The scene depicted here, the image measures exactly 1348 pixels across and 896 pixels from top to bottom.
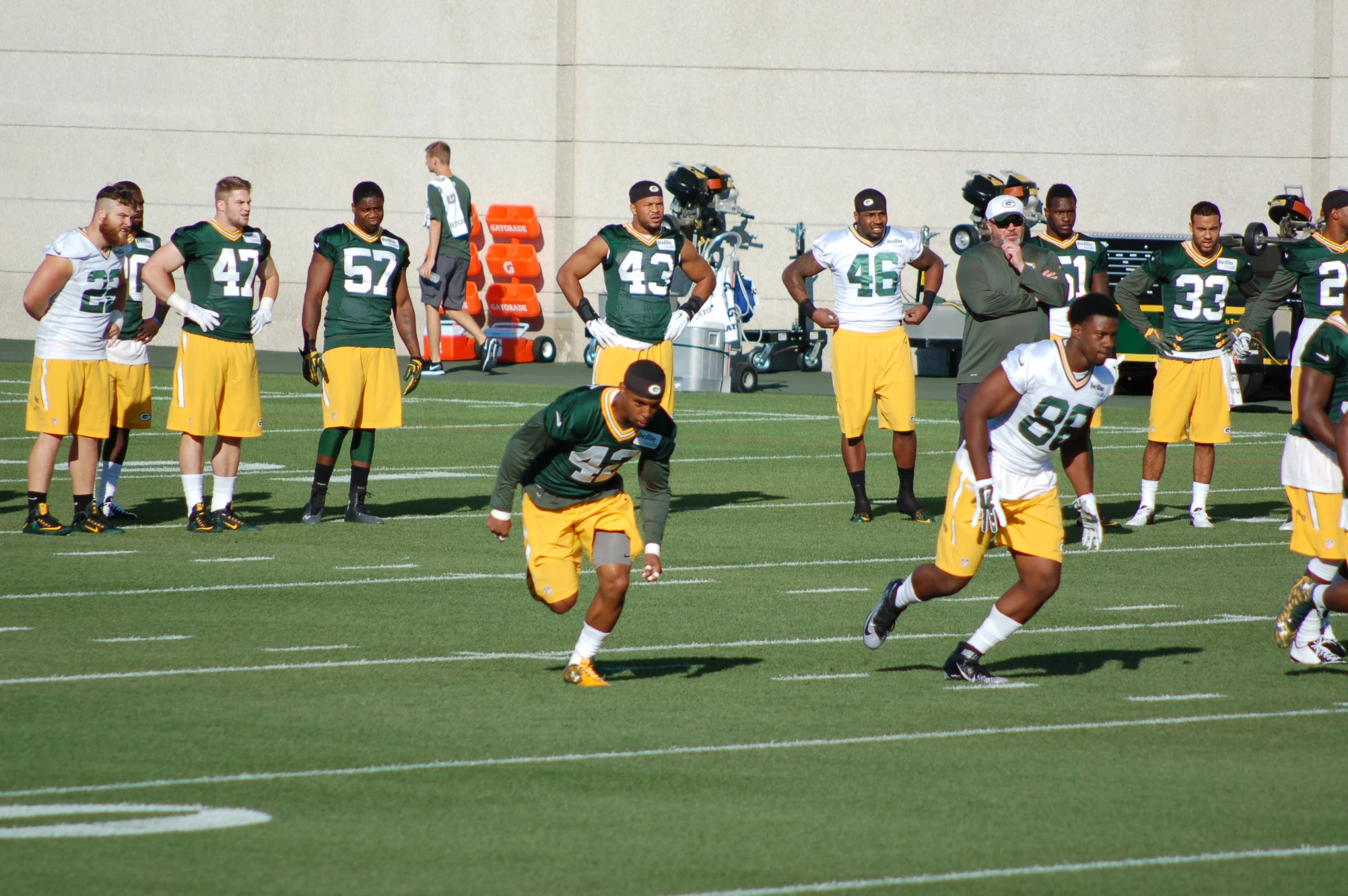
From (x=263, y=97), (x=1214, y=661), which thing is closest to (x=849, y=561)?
(x=1214, y=661)

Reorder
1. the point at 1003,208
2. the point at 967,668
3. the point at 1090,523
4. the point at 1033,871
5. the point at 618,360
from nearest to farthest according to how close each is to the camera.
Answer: the point at 1033,871, the point at 967,668, the point at 1090,523, the point at 1003,208, the point at 618,360

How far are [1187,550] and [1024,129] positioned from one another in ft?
58.9

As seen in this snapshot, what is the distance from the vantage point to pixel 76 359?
12.3 meters

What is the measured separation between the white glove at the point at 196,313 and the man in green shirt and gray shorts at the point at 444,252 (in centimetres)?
1228

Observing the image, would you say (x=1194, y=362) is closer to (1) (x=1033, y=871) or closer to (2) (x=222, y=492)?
(2) (x=222, y=492)

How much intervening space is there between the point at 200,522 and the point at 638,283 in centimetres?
329

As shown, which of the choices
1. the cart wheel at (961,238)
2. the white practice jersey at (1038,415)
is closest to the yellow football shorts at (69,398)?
the white practice jersey at (1038,415)

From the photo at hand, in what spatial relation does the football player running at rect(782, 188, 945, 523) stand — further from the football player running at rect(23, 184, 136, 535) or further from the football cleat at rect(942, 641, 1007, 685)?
the football cleat at rect(942, 641, 1007, 685)

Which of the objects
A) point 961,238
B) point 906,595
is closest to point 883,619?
point 906,595

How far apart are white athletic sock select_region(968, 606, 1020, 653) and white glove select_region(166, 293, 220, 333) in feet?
19.8

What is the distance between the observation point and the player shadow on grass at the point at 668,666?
8.18m

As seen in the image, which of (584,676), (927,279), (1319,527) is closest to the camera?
(584,676)

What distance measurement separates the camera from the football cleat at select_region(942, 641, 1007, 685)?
8023mm

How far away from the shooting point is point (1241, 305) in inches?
869
